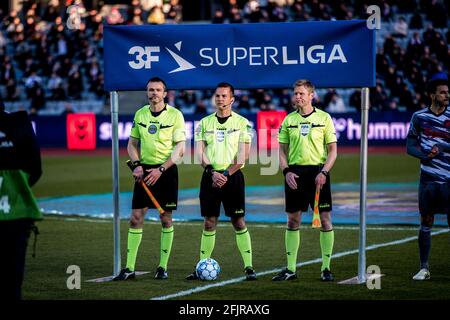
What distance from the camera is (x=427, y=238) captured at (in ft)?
37.7

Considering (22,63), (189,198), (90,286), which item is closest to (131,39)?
(90,286)

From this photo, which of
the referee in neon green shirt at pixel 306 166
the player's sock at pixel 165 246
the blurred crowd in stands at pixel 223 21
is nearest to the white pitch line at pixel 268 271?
the referee in neon green shirt at pixel 306 166

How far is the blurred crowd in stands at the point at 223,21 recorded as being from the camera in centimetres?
3369

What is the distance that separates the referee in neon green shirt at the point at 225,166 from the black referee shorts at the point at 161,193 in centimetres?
37

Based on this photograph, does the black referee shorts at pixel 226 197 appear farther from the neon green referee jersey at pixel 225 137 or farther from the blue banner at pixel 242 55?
the blue banner at pixel 242 55

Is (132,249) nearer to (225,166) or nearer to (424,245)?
(225,166)

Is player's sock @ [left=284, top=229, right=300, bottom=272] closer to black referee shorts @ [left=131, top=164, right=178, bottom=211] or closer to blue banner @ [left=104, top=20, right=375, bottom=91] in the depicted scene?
black referee shorts @ [left=131, top=164, right=178, bottom=211]

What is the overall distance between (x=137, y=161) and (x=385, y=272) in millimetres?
3334

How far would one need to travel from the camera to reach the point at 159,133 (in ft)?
A: 38.1

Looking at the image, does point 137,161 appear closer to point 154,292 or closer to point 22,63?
point 154,292

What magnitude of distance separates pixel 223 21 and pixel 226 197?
89.7 ft

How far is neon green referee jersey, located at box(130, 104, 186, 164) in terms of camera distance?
38.2ft

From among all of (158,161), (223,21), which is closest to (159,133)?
(158,161)
